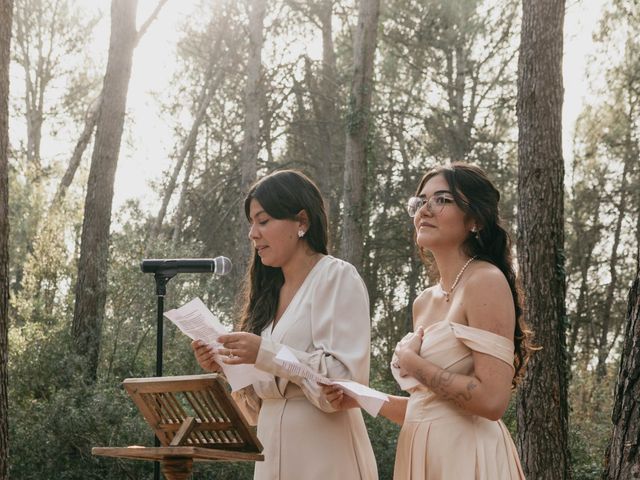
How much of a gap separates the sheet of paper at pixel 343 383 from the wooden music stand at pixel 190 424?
30 cm

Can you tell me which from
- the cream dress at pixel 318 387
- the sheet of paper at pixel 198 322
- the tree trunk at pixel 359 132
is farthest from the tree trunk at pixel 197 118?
the sheet of paper at pixel 198 322

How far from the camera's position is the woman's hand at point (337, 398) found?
3.29 meters

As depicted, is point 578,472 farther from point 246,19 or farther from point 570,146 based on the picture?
point 246,19

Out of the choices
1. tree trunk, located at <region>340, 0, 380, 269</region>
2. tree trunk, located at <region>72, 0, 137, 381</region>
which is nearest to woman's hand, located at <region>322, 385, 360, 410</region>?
tree trunk, located at <region>72, 0, 137, 381</region>

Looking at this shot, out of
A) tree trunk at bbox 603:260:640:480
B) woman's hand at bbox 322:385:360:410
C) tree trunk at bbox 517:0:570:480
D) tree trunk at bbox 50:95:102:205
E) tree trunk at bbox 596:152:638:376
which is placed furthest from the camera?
tree trunk at bbox 50:95:102:205

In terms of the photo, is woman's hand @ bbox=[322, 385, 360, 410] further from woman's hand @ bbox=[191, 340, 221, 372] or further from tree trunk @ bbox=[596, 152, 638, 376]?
tree trunk @ bbox=[596, 152, 638, 376]

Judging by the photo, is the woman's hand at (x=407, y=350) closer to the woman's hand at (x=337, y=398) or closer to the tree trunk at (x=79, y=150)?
the woman's hand at (x=337, y=398)

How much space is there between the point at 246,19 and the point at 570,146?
7.26m

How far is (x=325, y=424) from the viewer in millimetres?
3445

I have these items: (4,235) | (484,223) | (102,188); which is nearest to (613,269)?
(102,188)

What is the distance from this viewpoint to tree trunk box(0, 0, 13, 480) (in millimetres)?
5270

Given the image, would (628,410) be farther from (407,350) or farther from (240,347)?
(240,347)

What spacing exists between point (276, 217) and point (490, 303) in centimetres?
99

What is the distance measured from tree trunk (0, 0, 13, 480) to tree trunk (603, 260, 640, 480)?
3.55m
